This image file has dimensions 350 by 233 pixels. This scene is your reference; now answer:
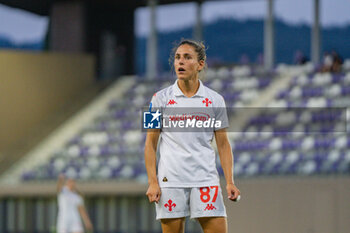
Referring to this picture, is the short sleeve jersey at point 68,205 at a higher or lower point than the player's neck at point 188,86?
lower

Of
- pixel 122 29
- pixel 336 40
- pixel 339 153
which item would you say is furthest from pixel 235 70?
pixel 339 153

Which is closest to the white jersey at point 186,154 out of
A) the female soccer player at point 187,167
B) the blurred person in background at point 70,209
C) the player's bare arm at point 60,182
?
the female soccer player at point 187,167

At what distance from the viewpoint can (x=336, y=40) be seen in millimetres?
16672

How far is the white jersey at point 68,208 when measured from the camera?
11945 millimetres

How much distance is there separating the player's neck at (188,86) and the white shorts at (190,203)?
47cm

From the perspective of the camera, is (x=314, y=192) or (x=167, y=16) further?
(x=167, y=16)

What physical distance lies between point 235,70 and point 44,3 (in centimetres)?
556

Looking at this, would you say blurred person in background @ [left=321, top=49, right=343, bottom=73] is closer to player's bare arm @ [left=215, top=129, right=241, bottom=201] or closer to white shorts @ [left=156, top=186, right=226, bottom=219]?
player's bare arm @ [left=215, top=129, right=241, bottom=201]

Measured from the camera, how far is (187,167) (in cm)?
331

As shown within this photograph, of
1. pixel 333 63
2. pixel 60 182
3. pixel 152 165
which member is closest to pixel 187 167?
pixel 152 165

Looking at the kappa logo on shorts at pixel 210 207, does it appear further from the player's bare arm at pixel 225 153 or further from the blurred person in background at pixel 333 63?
the blurred person in background at pixel 333 63

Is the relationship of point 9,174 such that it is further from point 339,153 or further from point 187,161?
point 187,161

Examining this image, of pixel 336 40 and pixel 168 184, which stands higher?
pixel 336 40

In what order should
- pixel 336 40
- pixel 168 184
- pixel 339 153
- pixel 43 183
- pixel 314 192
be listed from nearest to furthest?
1. pixel 168 184
2. pixel 314 192
3. pixel 339 153
4. pixel 43 183
5. pixel 336 40
